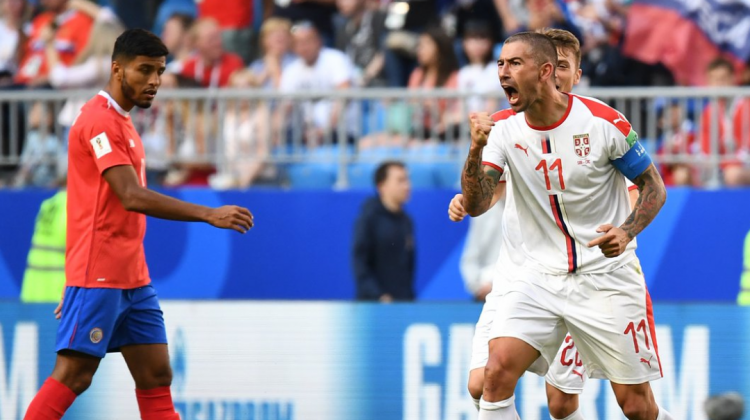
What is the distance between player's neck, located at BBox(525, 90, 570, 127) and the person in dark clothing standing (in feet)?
15.7

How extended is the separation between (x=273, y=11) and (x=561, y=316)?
26.7 feet

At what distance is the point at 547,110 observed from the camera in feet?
20.6

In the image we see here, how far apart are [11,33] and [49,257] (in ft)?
13.8

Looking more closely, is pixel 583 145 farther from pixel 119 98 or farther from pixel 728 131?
pixel 728 131

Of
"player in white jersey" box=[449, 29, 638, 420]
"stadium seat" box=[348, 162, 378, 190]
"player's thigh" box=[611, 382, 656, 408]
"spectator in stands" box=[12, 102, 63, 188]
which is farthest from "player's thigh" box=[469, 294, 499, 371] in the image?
"spectator in stands" box=[12, 102, 63, 188]

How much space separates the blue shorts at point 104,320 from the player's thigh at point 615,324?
7.37ft

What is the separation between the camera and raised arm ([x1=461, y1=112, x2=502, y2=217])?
5.76 m

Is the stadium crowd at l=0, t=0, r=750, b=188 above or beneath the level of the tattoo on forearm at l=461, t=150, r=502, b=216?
above

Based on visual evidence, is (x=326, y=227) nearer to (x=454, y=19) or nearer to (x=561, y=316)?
(x=454, y=19)

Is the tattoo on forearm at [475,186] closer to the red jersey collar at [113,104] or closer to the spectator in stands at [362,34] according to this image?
the red jersey collar at [113,104]

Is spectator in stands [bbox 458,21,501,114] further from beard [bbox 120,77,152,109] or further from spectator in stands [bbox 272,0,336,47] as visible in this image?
beard [bbox 120,77,152,109]

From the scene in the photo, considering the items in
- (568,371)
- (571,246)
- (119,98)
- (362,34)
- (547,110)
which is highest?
(362,34)

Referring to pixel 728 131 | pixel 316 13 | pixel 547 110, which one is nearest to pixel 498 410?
pixel 547 110

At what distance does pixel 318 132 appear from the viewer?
12.1 meters
